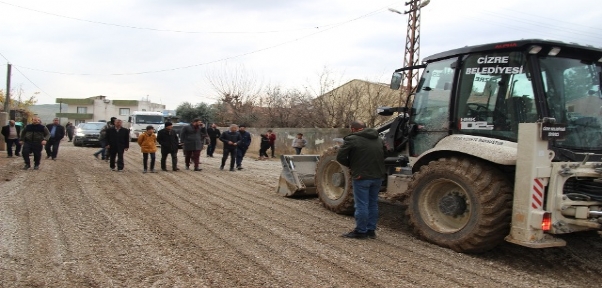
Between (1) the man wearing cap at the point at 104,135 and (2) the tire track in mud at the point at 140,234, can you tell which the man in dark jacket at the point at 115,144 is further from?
(2) the tire track in mud at the point at 140,234

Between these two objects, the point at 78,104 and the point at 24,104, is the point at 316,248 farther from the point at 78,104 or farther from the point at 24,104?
the point at 78,104

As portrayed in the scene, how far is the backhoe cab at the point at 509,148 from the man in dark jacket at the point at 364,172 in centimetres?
47

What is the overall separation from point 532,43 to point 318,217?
390 cm

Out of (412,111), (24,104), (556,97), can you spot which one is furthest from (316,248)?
(24,104)

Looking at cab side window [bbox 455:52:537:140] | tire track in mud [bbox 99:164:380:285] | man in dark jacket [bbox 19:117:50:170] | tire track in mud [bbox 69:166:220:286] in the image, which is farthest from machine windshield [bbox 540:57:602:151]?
man in dark jacket [bbox 19:117:50:170]

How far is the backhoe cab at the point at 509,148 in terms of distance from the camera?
4.71 metres

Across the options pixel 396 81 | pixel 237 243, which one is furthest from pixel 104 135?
pixel 396 81

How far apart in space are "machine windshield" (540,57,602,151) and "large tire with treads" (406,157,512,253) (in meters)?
0.89

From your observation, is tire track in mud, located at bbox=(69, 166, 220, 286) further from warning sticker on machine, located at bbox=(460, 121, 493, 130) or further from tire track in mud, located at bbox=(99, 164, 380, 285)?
warning sticker on machine, located at bbox=(460, 121, 493, 130)

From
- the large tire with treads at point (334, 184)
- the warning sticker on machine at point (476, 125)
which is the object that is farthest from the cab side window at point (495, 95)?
the large tire with treads at point (334, 184)

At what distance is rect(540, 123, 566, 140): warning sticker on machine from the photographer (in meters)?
4.62

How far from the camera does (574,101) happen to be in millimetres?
5164

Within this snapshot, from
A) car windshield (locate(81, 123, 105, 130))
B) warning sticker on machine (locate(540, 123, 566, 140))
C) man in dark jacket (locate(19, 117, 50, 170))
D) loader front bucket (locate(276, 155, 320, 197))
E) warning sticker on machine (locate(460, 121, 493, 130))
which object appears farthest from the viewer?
car windshield (locate(81, 123, 105, 130))

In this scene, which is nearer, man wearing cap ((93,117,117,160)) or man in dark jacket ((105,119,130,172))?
man in dark jacket ((105,119,130,172))
